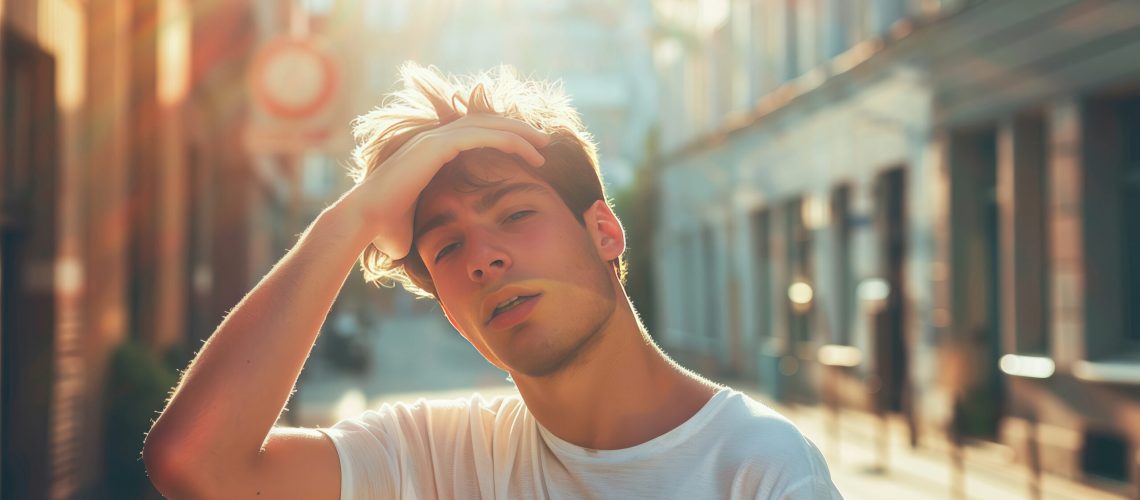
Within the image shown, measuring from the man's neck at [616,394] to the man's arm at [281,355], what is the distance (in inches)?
15.8

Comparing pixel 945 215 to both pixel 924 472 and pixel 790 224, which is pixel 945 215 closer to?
pixel 924 472

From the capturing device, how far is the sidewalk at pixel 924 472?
1155 cm

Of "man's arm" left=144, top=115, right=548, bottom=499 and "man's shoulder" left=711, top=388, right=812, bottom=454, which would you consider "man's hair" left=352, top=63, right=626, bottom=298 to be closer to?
"man's arm" left=144, top=115, right=548, bottom=499

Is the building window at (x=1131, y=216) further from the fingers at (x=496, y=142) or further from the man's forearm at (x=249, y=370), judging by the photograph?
the man's forearm at (x=249, y=370)

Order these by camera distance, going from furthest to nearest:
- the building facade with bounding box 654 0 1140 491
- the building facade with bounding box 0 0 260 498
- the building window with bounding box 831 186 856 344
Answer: the building window with bounding box 831 186 856 344 < the building facade with bounding box 654 0 1140 491 < the building facade with bounding box 0 0 260 498

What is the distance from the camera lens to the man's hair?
115 inches

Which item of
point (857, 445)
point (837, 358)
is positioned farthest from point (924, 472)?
point (837, 358)

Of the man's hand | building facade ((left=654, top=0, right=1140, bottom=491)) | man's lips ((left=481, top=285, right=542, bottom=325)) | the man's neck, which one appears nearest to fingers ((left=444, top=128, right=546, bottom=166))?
the man's hand

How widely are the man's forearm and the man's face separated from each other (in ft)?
0.85

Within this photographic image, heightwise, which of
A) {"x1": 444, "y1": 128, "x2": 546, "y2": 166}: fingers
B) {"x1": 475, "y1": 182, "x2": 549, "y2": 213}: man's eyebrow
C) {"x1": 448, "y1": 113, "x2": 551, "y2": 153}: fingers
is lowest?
{"x1": 475, "y1": 182, "x2": 549, "y2": 213}: man's eyebrow

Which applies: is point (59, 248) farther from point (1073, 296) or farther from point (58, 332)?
point (1073, 296)

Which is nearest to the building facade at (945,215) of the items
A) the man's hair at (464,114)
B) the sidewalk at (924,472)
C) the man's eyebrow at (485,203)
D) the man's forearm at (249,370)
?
the sidewalk at (924,472)

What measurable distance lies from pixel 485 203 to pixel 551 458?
0.51 meters

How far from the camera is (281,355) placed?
98.6 inches
